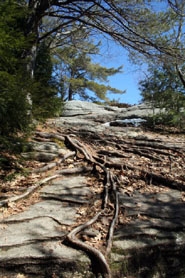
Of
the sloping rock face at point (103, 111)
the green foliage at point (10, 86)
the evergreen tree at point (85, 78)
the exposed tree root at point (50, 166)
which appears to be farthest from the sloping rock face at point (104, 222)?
the evergreen tree at point (85, 78)

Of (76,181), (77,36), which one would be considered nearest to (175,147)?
(76,181)

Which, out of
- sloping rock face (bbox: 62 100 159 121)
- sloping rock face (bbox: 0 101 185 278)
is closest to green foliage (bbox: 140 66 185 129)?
sloping rock face (bbox: 62 100 159 121)

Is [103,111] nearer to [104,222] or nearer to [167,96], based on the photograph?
[167,96]

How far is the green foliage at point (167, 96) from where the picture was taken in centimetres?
988

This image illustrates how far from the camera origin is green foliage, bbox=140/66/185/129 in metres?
9.88

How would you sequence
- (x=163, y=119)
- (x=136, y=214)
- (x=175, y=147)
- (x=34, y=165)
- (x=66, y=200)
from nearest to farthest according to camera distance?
(x=136, y=214)
(x=66, y=200)
(x=34, y=165)
(x=175, y=147)
(x=163, y=119)

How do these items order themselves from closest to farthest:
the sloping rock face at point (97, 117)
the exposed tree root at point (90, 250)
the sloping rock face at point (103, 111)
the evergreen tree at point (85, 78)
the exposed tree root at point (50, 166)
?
the exposed tree root at point (90, 250) → the exposed tree root at point (50, 166) → the sloping rock face at point (97, 117) → the sloping rock face at point (103, 111) → the evergreen tree at point (85, 78)

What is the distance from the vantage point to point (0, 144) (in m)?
4.16

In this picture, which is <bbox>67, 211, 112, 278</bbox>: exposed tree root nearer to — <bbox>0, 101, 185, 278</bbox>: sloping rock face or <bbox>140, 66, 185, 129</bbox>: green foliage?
<bbox>0, 101, 185, 278</bbox>: sloping rock face

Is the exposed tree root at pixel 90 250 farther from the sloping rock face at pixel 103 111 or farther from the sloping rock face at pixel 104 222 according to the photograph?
the sloping rock face at pixel 103 111

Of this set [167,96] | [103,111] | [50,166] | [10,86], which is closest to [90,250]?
[50,166]

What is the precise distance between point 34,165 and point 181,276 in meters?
3.74

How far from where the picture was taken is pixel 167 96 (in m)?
10.2

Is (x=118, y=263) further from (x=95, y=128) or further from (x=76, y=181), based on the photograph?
(x=95, y=128)
